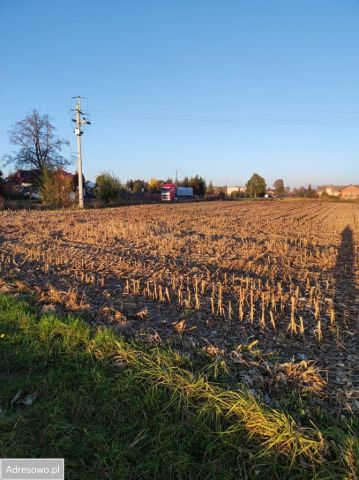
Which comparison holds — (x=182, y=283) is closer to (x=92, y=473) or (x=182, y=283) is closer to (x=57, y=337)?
(x=57, y=337)

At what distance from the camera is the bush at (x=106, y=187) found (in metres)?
40.3

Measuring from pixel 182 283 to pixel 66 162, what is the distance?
186 feet

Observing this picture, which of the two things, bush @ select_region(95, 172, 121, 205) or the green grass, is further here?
bush @ select_region(95, 172, 121, 205)

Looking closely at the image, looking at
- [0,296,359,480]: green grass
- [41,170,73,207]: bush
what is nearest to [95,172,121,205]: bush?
[41,170,73,207]: bush

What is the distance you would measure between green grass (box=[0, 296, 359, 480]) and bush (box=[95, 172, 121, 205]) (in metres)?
37.4

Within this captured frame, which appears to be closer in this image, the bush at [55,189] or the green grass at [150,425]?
the green grass at [150,425]

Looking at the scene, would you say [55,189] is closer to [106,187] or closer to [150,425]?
[106,187]

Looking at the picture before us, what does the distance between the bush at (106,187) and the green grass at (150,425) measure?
37.4 metres

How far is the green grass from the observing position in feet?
8.77

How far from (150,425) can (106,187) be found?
1533 inches

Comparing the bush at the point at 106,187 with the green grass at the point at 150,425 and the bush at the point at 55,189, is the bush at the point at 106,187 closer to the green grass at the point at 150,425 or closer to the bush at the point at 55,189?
the bush at the point at 55,189

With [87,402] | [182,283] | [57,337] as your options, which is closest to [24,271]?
[182,283]

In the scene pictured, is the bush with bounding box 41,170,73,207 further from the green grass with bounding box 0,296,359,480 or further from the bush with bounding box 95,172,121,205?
the green grass with bounding box 0,296,359,480

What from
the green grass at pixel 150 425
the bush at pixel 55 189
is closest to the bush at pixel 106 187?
the bush at pixel 55 189
